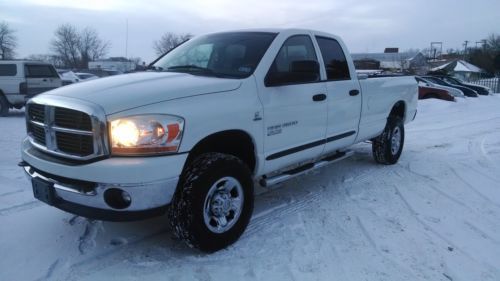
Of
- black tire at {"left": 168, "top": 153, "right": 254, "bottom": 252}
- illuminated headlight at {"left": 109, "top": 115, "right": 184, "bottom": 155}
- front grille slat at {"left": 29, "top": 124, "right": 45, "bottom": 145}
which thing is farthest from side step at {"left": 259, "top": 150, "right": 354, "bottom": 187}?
front grille slat at {"left": 29, "top": 124, "right": 45, "bottom": 145}

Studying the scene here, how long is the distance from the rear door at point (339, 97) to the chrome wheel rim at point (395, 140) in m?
1.41

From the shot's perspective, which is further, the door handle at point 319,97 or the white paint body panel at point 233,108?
the door handle at point 319,97

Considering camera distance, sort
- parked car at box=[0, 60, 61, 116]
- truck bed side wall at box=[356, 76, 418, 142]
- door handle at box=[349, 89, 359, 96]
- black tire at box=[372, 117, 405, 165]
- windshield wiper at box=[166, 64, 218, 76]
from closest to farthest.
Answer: windshield wiper at box=[166, 64, 218, 76] < door handle at box=[349, 89, 359, 96] < truck bed side wall at box=[356, 76, 418, 142] < black tire at box=[372, 117, 405, 165] < parked car at box=[0, 60, 61, 116]

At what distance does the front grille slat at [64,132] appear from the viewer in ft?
9.23

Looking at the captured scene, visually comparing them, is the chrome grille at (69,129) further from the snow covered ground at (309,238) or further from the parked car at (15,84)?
the parked car at (15,84)

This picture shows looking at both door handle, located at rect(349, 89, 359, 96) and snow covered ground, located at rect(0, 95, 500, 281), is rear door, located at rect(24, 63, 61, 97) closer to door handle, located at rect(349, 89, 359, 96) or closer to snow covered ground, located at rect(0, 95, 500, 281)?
snow covered ground, located at rect(0, 95, 500, 281)

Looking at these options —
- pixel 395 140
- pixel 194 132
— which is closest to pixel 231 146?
pixel 194 132

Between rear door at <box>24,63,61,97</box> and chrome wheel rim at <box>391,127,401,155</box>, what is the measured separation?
35.3 feet

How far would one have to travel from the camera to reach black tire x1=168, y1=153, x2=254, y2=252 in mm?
3002

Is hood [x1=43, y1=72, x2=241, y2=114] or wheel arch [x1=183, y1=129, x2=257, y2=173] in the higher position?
hood [x1=43, y1=72, x2=241, y2=114]

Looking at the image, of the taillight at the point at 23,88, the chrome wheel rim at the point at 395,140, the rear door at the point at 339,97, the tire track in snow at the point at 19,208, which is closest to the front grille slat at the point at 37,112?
the tire track in snow at the point at 19,208

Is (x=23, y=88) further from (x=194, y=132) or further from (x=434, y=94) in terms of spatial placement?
(x=434, y=94)

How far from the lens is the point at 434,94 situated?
62.6ft

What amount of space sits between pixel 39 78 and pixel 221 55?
1078 centimetres
